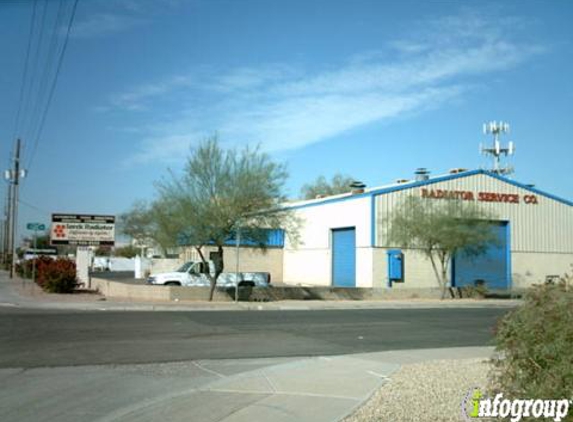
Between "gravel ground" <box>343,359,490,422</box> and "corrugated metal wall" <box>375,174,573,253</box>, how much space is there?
107ft

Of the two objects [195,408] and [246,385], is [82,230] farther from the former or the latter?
[195,408]

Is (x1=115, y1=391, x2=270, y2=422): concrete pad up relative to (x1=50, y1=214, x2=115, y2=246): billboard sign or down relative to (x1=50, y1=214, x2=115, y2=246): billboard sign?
down

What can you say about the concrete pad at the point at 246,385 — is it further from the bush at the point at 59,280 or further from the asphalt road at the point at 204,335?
the bush at the point at 59,280

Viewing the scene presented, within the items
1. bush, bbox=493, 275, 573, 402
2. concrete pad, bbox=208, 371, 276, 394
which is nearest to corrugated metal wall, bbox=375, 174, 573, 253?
concrete pad, bbox=208, 371, 276, 394

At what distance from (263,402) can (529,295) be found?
3.87 m

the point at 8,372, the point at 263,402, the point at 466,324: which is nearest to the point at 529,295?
the point at 263,402

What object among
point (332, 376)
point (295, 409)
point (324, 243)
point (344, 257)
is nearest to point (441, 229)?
point (344, 257)

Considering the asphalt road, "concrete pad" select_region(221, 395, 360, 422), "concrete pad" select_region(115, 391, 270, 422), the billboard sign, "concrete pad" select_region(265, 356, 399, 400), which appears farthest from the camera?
the billboard sign

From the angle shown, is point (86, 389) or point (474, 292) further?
point (474, 292)

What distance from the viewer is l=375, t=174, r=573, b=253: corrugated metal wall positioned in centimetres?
4522

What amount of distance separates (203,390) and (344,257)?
36928 mm
